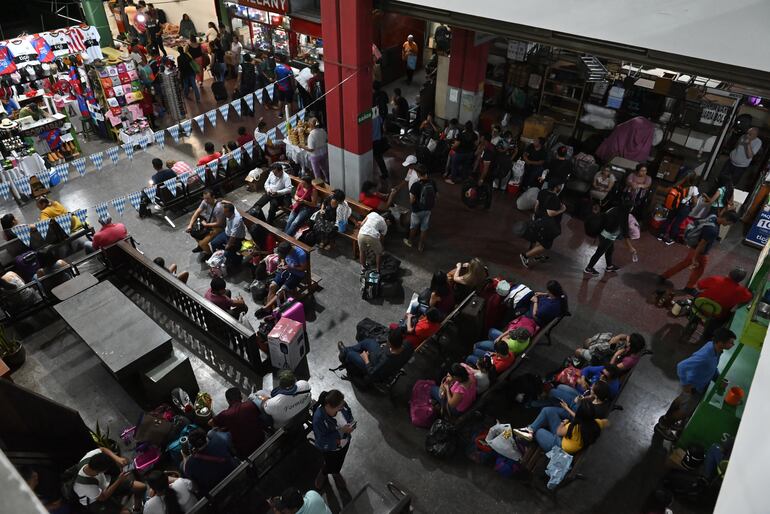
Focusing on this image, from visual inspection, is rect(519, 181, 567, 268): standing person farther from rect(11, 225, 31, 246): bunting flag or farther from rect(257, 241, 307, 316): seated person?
rect(11, 225, 31, 246): bunting flag

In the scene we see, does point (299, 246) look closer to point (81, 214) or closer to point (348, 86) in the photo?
point (348, 86)

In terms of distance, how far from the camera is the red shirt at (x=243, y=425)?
5777mm

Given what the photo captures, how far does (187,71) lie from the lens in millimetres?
15625

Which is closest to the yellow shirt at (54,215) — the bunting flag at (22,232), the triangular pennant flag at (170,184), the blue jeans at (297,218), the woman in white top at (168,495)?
the bunting flag at (22,232)

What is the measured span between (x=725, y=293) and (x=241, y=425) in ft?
23.0

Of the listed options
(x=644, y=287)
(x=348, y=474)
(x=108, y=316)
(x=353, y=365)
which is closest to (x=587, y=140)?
(x=644, y=287)

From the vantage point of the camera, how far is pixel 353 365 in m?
7.20

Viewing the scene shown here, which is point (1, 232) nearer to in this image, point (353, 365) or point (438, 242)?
point (353, 365)

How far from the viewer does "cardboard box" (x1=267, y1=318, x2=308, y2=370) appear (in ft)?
22.8

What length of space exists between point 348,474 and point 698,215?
784cm

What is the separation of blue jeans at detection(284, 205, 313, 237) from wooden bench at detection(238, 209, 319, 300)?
2.08ft

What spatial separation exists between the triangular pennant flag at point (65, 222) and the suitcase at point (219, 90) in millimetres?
8003

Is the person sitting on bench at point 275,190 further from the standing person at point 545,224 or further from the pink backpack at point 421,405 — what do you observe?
the pink backpack at point 421,405

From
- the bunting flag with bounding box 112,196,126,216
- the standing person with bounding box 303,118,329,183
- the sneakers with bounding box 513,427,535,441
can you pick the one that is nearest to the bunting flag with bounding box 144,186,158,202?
the bunting flag with bounding box 112,196,126,216
